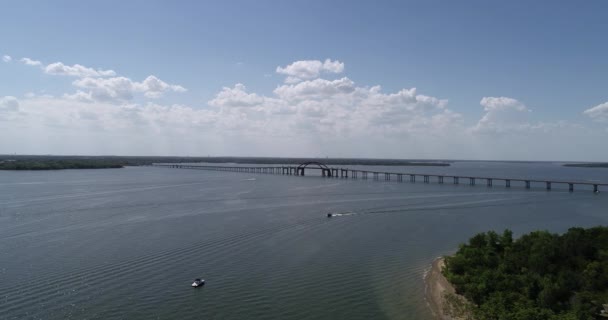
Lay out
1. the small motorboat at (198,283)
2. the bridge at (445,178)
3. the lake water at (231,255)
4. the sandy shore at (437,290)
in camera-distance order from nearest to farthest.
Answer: the sandy shore at (437,290) → the lake water at (231,255) → the small motorboat at (198,283) → the bridge at (445,178)

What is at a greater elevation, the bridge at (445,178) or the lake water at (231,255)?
the bridge at (445,178)

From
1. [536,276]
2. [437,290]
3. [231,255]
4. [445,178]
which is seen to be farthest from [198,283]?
[445,178]

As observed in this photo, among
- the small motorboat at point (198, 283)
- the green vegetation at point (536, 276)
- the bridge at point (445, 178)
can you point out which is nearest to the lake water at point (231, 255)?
the small motorboat at point (198, 283)

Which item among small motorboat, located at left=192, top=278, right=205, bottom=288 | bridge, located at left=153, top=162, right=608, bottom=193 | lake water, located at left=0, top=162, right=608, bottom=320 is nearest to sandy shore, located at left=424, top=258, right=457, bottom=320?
lake water, located at left=0, top=162, right=608, bottom=320

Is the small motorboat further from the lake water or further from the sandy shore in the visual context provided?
the sandy shore

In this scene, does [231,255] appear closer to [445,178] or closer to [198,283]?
[198,283]

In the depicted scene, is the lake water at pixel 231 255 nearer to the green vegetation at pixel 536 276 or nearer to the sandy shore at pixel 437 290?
the sandy shore at pixel 437 290

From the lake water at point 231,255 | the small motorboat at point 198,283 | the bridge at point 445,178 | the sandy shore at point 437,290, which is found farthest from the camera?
the bridge at point 445,178
